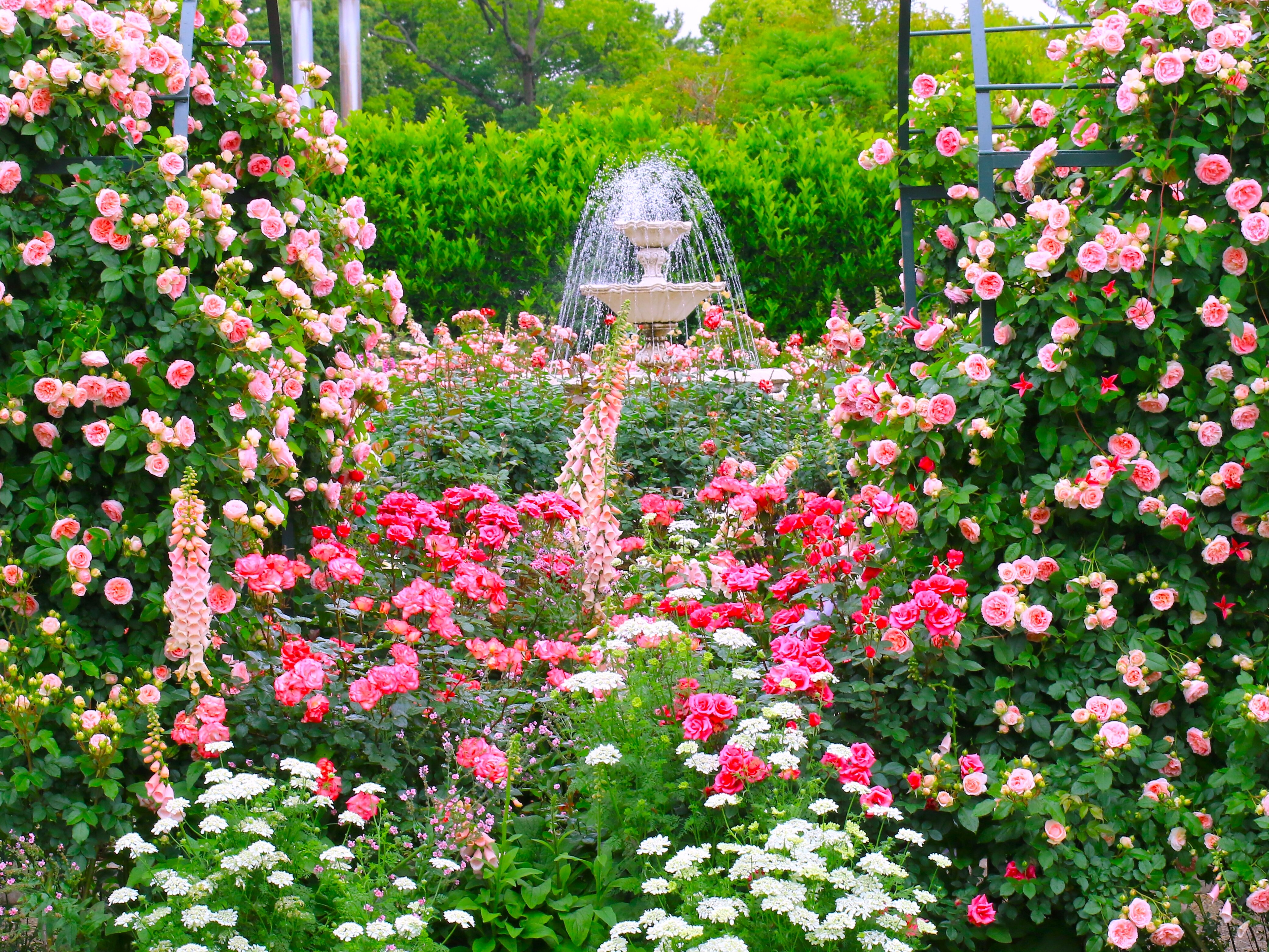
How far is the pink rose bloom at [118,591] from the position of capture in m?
2.58

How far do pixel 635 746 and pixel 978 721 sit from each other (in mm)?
788

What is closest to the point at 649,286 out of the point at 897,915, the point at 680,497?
the point at 680,497

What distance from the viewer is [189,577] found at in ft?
8.13

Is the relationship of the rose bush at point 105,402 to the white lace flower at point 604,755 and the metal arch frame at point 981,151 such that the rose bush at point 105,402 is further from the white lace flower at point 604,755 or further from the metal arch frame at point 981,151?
the metal arch frame at point 981,151

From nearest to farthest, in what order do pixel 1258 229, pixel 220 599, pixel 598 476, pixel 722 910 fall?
pixel 722 910 → pixel 1258 229 → pixel 220 599 → pixel 598 476

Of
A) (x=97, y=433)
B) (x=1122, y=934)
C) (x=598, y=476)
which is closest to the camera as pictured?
(x=1122, y=934)

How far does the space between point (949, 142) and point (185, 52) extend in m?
2.12

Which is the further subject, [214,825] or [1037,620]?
[1037,620]

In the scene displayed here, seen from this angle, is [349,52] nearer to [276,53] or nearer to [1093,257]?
[276,53]

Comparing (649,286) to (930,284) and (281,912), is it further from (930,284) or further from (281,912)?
(281,912)

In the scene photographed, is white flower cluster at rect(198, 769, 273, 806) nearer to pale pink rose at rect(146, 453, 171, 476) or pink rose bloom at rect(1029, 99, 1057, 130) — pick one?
pale pink rose at rect(146, 453, 171, 476)

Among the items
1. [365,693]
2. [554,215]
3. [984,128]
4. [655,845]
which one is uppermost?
[554,215]

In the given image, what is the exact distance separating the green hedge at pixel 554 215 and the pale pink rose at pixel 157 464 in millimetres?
7140

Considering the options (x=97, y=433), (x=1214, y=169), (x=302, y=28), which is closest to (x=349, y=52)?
(x=302, y=28)
